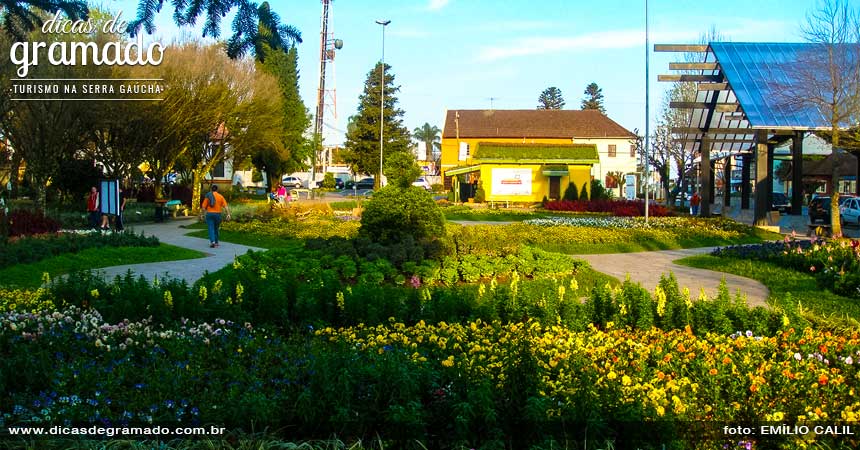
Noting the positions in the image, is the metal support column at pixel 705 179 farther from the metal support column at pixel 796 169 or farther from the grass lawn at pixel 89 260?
the grass lawn at pixel 89 260

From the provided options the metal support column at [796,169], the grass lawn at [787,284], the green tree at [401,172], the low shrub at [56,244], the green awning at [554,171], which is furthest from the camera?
the green awning at [554,171]

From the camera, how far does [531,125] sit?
6956cm

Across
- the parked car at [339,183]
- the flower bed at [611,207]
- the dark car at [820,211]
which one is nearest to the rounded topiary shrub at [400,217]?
the flower bed at [611,207]

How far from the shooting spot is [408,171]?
14.2m

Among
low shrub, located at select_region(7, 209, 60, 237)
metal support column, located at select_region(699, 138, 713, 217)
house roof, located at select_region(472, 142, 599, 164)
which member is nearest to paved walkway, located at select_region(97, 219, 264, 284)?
low shrub, located at select_region(7, 209, 60, 237)

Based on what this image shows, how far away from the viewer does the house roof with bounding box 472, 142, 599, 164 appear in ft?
147

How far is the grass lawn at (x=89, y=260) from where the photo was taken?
12.3 m

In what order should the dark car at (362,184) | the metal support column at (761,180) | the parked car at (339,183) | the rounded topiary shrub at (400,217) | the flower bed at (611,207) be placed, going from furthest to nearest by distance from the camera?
the parked car at (339,183) < the dark car at (362,184) < the flower bed at (611,207) < the metal support column at (761,180) < the rounded topiary shrub at (400,217)

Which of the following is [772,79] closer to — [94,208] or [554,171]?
[554,171]

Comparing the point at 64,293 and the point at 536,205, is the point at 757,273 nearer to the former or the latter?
the point at 64,293

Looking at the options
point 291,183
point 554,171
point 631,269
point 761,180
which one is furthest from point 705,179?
point 291,183

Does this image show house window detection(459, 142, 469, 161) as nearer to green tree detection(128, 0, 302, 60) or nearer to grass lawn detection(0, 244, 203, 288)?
grass lawn detection(0, 244, 203, 288)

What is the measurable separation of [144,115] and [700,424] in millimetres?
28309

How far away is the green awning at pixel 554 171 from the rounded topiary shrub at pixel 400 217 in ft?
101
